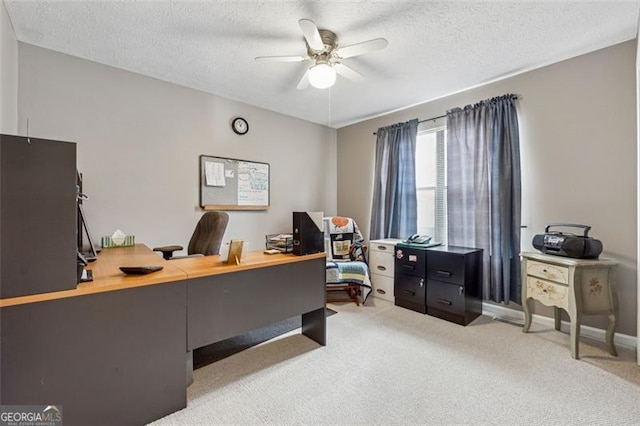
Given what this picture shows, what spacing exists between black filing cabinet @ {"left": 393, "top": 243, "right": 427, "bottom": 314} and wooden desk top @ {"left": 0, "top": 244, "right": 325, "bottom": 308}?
1371mm

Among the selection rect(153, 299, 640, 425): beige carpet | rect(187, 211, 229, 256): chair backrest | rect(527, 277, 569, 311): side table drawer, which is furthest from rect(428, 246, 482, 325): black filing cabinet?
rect(187, 211, 229, 256): chair backrest

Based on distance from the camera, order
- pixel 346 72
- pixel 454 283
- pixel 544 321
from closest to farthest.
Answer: pixel 346 72, pixel 544 321, pixel 454 283

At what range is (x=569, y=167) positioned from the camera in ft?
8.44

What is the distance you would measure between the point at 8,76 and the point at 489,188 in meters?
4.24

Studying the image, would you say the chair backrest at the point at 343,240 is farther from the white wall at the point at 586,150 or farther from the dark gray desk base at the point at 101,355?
the dark gray desk base at the point at 101,355

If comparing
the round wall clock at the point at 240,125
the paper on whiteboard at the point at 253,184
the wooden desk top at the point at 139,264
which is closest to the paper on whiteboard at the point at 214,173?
the paper on whiteboard at the point at 253,184

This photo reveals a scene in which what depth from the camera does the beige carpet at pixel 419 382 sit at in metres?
1.55

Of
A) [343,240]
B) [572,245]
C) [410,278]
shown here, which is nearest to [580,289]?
[572,245]

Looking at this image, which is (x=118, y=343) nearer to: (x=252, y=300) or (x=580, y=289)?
(x=252, y=300)

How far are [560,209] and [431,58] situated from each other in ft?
6.10

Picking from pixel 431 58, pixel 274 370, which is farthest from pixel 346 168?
pixel 274 370

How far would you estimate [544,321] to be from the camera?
274 centimetres

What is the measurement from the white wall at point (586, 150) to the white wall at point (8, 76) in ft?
13.6

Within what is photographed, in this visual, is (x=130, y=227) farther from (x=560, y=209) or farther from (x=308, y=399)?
(x=560, y=209)
